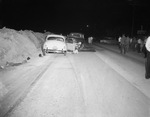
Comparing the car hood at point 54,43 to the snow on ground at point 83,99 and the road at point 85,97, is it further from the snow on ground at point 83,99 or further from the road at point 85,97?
the snow on ground at point 83,99

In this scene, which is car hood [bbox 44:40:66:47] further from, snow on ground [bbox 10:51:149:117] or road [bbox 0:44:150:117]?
snow on ground [bbox 10:51:149:117]

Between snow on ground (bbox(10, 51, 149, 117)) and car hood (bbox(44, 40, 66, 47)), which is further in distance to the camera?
car hood (bbox(44, 40, 66, 47))

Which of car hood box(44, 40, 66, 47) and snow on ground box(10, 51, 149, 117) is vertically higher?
car hood box(44, 40, 66, 47)

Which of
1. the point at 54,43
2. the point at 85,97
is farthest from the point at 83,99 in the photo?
the point at 54,43

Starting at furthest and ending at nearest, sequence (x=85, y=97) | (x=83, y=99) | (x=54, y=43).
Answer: (x=54, y=43) → (x=85, y=97) → (x=83, y=99)

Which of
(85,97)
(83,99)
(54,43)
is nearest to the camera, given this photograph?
(83,99)

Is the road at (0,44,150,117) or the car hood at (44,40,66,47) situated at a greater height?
Answer: the car hood at (44,40,66,47)

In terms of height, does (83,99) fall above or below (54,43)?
below

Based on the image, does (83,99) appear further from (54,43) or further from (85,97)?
(54,43)

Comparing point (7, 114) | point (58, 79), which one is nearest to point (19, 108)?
point (7, 114)

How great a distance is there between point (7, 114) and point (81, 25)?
150 m

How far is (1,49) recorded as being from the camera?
13.4m

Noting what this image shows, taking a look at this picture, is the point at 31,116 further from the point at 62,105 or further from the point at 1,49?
the point at 1,49

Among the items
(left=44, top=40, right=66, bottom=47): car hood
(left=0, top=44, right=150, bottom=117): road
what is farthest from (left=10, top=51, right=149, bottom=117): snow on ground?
(left=44, top=40, right=66, bottom=47): car hood
